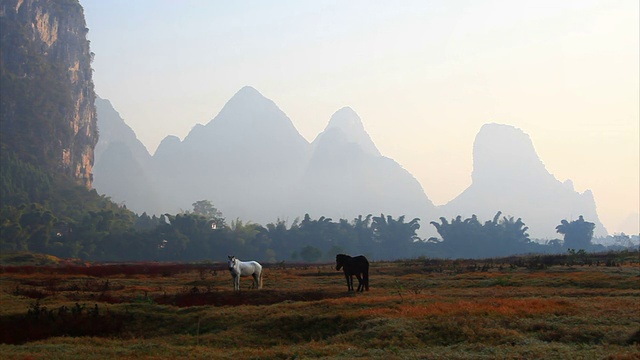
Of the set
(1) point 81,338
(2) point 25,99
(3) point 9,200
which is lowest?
(1) point 81,338

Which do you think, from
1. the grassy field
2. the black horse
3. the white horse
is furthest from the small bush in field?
the black horse

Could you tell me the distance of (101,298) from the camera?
31281 mm

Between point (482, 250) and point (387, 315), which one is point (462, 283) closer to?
point (387, 315)

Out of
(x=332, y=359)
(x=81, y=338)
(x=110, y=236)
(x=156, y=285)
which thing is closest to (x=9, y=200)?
(x=110, y=236)

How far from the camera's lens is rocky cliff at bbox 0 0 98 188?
516ft

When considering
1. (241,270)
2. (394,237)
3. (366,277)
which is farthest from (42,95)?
(366,277)

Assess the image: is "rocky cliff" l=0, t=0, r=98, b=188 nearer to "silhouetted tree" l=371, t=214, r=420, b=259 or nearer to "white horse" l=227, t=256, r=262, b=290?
"silhouetted tree" l=371, t=214, r=420, b=259

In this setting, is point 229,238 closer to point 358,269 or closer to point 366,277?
point 358,269

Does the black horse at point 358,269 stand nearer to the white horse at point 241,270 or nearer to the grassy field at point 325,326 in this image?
the grassy field at point 325,326

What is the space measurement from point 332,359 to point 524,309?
31.0 feet

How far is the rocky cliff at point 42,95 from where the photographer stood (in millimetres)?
157125

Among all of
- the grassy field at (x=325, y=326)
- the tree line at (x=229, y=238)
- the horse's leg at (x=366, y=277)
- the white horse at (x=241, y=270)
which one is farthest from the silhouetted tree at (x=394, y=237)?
the grassy field at (x=325, y=326)

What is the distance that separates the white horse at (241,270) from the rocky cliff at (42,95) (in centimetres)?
13067

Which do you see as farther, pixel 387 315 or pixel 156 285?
pixel 156 285
